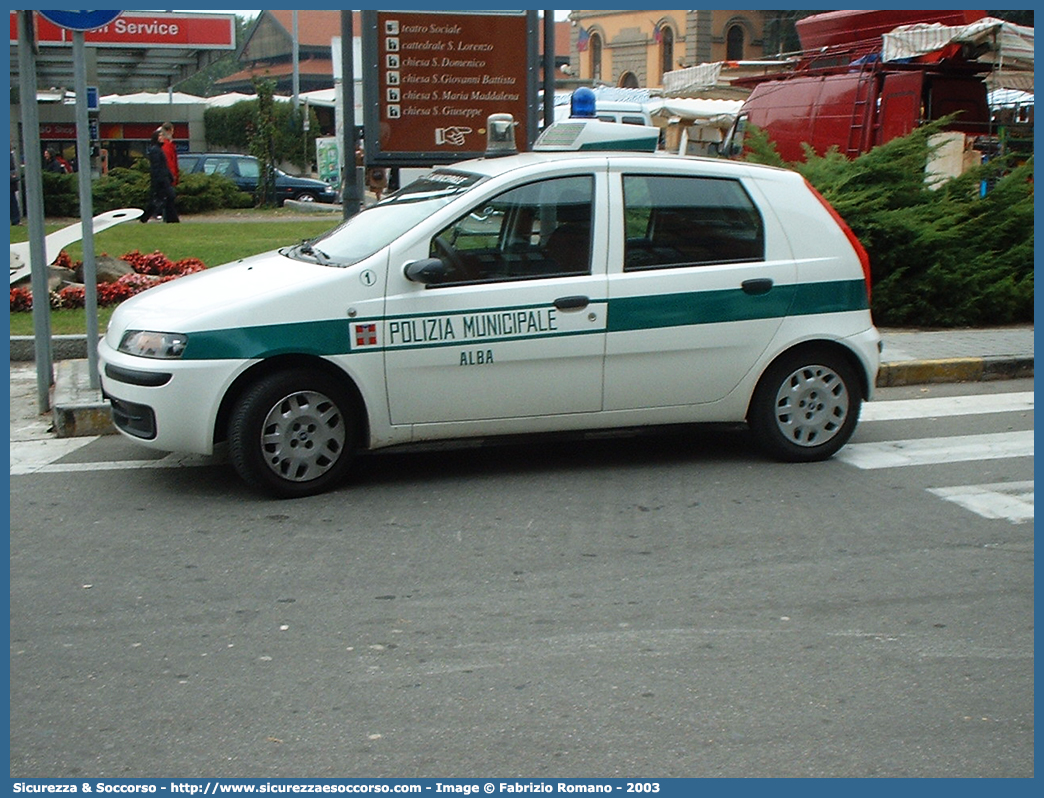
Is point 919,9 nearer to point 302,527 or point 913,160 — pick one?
point 913,160

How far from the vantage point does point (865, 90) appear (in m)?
15.6

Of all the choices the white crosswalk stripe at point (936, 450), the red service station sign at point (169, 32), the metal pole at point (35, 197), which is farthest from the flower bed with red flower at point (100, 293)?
the red service station sign at point (169, 32)

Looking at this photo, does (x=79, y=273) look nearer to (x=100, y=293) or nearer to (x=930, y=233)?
(x=100, y=293)

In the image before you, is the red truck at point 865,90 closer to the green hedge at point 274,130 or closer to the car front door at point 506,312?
the car front door at point 506,312

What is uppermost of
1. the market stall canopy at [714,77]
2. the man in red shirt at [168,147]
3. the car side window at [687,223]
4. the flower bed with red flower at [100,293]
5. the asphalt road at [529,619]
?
the market stall canopy at [714,77]

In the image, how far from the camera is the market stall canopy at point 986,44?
1478cm

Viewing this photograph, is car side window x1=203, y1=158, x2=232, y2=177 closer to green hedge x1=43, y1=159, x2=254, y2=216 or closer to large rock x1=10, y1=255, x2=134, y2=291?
Result: green hedge x1=43, y1=159, x2=254, y2=216

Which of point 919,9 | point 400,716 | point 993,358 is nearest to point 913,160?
point 993,358

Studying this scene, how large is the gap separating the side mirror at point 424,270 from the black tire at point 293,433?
669 mm

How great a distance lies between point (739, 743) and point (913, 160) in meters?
8.91

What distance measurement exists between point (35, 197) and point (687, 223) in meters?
4.32

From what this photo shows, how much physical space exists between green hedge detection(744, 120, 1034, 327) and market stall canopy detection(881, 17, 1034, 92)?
3457 mm

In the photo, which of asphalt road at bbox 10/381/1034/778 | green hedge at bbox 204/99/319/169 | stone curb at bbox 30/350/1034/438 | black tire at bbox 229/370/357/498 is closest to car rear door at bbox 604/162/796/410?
asphalt road at bbox 10/381/1034/778

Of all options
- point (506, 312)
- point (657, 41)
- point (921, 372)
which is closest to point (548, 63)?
point (921, 372)
